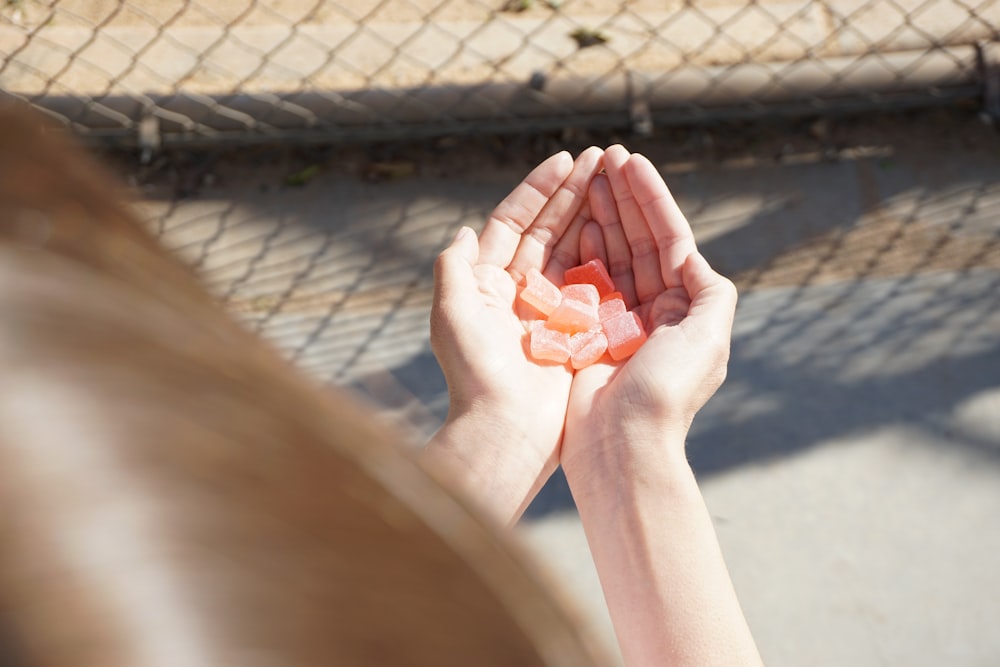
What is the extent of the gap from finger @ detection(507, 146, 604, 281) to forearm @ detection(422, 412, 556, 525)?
0.54 meters

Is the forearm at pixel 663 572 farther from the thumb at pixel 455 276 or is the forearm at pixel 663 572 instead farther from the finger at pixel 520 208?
the finger at pixel 520 208

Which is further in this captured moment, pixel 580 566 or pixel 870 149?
pixel 870 149

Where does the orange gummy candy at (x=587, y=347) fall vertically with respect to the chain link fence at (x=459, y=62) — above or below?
below

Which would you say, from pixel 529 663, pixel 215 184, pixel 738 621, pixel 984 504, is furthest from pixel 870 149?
pixel 529 663

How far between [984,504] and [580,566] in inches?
51.9

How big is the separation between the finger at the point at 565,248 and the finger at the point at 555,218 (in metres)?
0.02

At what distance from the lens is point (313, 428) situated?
2.01 feet

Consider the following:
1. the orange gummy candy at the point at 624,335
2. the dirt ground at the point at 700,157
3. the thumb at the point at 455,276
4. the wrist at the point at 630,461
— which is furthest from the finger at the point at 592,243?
the dirt ground at the point at 700,157

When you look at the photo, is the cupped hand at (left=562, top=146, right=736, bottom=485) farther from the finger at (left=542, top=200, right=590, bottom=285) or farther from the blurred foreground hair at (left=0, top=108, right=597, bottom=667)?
the blurred foreground hair at (left=0, top=108, right=597, bottom=667)

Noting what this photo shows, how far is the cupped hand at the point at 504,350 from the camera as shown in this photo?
6.95 ft

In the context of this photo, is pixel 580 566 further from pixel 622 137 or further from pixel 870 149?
pixel 870 149

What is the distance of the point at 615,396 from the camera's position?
7.07ft

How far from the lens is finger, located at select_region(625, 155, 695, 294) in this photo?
235 centimetres

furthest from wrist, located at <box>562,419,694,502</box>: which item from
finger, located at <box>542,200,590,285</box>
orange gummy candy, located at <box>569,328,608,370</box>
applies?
finger, located at <box>542,200,590,285</box>
